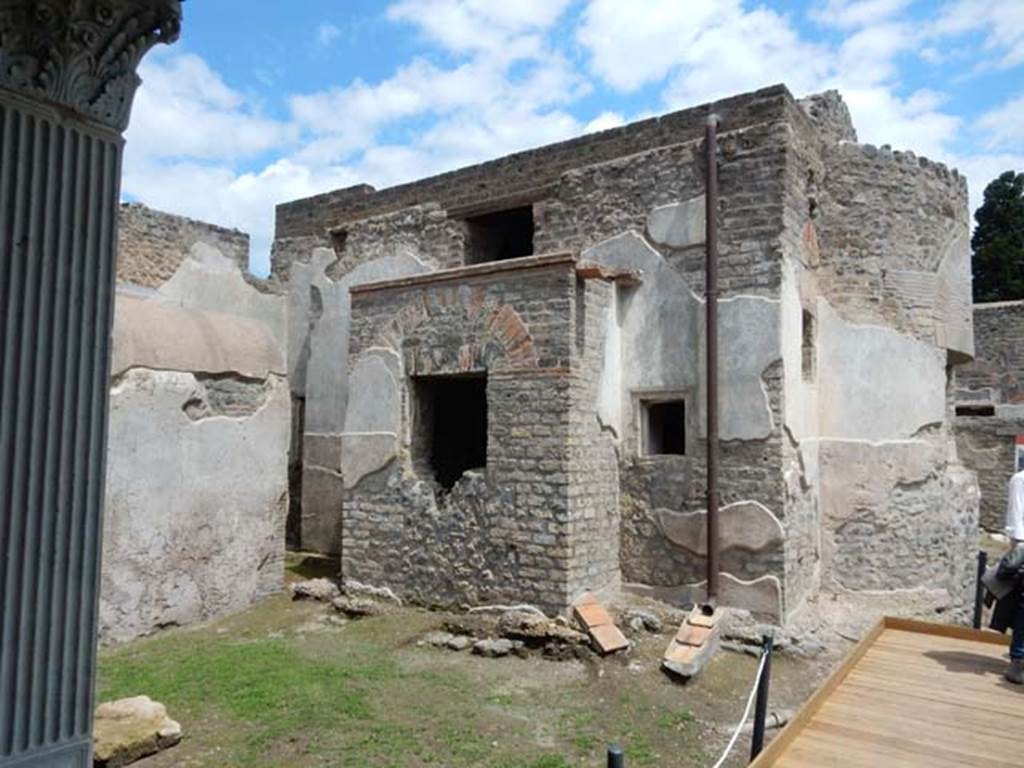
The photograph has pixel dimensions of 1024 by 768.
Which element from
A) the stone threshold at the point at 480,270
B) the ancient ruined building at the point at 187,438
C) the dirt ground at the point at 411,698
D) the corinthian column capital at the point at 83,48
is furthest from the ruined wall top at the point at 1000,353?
the corinthian column capital at the point at 83,48

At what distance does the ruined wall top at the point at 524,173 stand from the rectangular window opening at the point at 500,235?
0.35 meters

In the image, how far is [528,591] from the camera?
7.12m

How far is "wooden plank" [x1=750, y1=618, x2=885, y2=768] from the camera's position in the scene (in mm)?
2744

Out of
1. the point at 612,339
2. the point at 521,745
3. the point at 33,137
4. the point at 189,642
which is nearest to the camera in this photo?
the point at 33,137

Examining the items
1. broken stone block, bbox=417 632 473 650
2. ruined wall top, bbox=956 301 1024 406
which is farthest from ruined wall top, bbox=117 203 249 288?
ruined wall top, bbox=956 301 1024 406

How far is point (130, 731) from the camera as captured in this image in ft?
15.0

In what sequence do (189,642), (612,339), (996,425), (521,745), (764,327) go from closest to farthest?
1. (521,745)
2. (189,642)
3. (764,327)
4. (612,339)
5. (996,425)

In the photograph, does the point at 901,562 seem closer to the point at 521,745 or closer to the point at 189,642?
the point at 521,745

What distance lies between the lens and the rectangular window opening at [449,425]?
8.55 m

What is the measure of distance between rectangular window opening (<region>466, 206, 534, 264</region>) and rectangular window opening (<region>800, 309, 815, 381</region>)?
3471 mm

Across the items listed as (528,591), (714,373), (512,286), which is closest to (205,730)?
(528,591)

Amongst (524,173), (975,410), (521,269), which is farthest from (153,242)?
(975,410)

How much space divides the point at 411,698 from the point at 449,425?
174 inches

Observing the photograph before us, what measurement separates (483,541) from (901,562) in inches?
172
